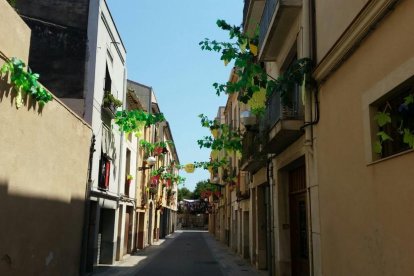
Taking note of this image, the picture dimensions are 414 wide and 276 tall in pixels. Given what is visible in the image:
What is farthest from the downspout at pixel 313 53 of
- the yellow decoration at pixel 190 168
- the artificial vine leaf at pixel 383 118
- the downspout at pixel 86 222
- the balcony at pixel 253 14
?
the yellow decoration at pixel 190 168

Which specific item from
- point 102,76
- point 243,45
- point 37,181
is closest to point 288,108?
point 243,45

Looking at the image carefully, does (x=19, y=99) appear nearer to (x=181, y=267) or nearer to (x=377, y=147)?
(x=377, y=147)

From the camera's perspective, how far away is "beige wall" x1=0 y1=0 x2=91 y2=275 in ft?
23.6

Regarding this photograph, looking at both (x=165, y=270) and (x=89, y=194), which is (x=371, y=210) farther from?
(x=165, y=270)

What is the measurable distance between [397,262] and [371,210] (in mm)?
823

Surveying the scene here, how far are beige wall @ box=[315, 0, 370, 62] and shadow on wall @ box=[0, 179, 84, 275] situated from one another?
226 inches

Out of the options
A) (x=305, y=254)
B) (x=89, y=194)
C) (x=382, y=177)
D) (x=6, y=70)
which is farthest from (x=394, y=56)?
(x=89, y=194)

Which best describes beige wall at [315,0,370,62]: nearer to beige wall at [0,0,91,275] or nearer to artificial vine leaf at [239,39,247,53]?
artificial vine leaf at [239,39,247,53]

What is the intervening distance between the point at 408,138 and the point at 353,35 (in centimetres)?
197

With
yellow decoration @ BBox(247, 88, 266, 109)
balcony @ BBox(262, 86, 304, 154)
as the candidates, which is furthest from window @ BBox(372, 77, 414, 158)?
yellow decoration @ BBox(247, 88, 266, 109)

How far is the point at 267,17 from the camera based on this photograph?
10812 millimetres

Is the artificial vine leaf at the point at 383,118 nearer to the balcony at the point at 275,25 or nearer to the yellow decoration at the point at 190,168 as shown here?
the balcony at the point at 275,25

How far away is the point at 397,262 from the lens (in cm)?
476

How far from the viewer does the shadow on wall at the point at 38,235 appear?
7.28 meters
